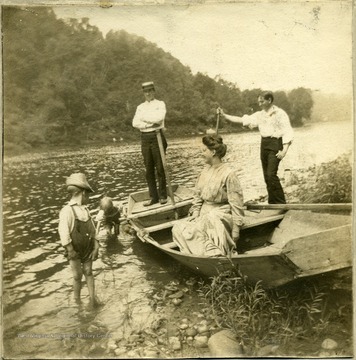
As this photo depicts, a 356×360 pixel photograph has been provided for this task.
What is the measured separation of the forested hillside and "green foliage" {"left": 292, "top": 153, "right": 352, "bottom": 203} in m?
0.49

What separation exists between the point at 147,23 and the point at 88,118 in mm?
1048

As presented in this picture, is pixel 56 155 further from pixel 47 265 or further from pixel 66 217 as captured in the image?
pixel 47 265

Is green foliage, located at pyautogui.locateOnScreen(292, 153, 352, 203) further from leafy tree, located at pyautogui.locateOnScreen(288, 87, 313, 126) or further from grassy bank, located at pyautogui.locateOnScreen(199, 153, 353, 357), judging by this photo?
grassy bank, located at pyautogui.locateOnScreen(199, 153, 353, 357)

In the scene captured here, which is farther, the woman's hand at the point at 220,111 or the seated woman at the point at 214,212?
the woman's hand at the point at 220,111

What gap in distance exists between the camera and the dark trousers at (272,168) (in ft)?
14.4

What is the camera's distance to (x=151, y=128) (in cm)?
451

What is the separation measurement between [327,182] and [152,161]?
1.68m

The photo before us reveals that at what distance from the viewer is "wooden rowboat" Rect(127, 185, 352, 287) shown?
3598 mm

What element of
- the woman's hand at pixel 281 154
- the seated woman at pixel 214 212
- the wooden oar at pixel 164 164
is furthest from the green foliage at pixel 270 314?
the woman's hand at pixel 281 154

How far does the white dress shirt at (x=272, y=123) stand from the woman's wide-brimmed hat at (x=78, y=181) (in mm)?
1577

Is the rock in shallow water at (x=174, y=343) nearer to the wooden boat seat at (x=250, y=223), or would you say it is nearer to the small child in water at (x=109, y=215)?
the wooden boat seat at (x=250, y=223)

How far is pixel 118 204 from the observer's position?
4621 mm

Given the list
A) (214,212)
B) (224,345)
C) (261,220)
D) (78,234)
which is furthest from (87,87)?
(224,345)

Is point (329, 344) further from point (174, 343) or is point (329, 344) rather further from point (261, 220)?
point (174, 343)
